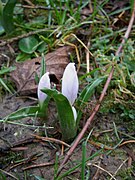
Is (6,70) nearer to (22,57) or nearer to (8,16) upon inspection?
(22,57)

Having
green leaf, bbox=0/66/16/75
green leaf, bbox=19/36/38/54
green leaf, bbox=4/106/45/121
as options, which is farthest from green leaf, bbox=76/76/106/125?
green leaf, bbox=19/36/38/54

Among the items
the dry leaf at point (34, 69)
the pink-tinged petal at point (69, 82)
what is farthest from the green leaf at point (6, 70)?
the pink-tinged petal at point (69, 82)

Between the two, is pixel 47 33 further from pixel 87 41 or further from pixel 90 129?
pixel 90 129

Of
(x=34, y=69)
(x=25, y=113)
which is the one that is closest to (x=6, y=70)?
(x=34, y=69)

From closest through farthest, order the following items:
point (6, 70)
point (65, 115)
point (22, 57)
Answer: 1. point (65, 115)
2. point (6, 70)
3. point (22, 57)

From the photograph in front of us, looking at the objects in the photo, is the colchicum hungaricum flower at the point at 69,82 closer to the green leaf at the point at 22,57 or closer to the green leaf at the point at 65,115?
the green leaf at the point at 65,115

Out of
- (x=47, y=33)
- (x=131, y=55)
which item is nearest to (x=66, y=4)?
(x=47, y=33)
